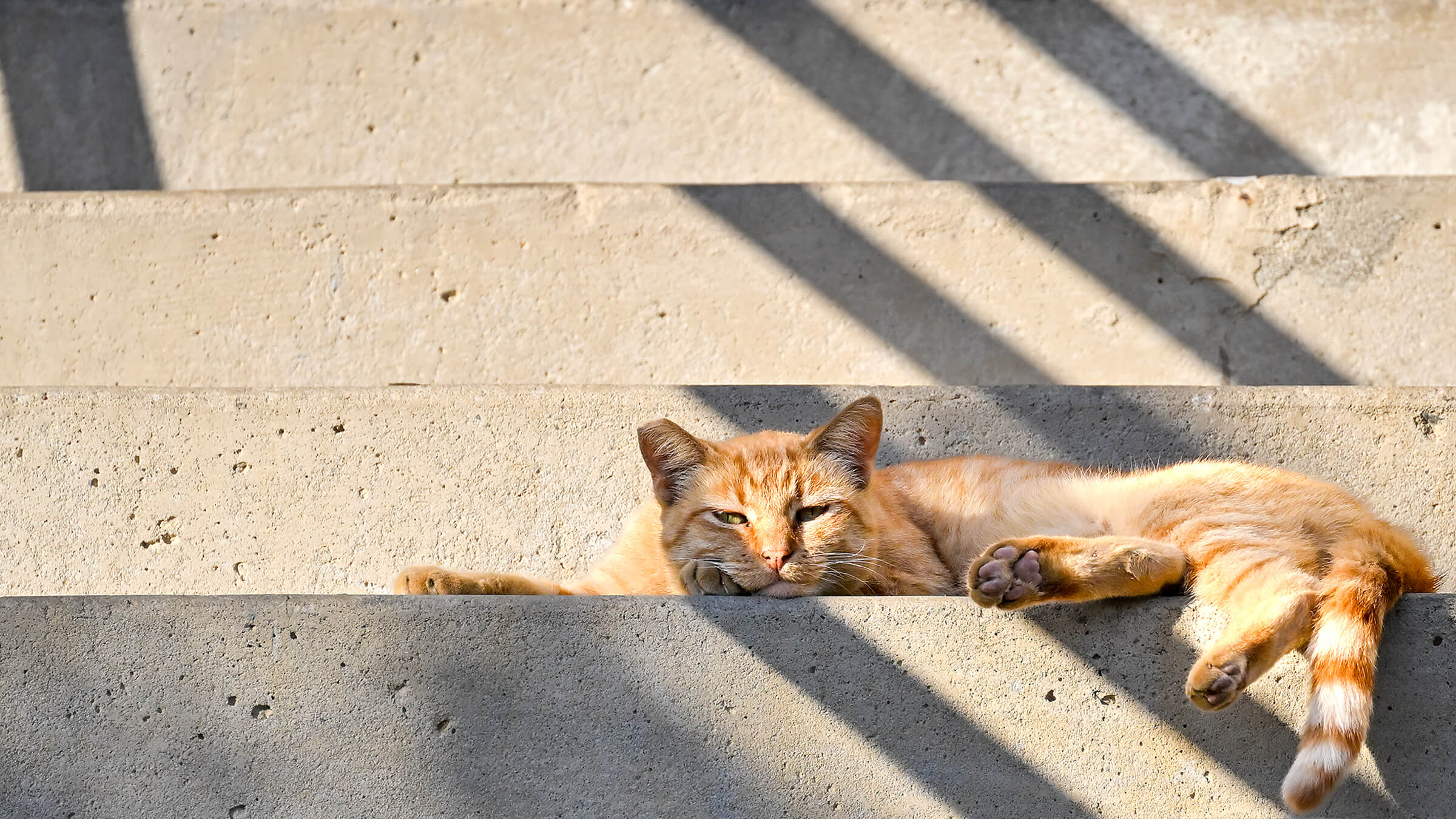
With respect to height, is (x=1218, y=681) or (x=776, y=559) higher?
(x=1218, y=681)

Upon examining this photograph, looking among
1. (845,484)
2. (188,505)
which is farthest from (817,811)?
(188,505)

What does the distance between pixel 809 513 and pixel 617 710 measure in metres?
0.73

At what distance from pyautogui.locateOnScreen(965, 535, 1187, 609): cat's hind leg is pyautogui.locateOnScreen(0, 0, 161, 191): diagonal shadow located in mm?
3913

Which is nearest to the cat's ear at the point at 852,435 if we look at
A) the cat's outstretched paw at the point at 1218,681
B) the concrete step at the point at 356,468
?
the concrete step at the point at 356,468

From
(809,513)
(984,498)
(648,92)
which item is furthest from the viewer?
(648,92)

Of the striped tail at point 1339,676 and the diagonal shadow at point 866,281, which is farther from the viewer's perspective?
Answer: the diagonal shadow at point 866,281

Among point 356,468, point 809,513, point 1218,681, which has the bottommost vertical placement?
point 356,468

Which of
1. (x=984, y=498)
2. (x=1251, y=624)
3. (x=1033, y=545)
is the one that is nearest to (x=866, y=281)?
(x=984, y=498)

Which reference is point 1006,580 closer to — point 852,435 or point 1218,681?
point 1218,681

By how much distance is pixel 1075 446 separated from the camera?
123 inches

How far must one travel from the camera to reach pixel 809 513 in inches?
104

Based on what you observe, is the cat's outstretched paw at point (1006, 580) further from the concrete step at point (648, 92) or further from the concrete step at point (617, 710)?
the concrete step at point (648, 92)

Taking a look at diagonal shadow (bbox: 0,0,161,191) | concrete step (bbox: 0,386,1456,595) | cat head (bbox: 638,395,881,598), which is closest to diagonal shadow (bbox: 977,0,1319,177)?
concrete step (bbox: 0,386,1456,595)

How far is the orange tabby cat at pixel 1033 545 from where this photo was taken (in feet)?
6.28
